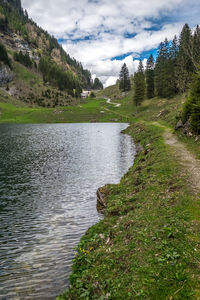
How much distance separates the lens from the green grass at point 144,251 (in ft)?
23.7

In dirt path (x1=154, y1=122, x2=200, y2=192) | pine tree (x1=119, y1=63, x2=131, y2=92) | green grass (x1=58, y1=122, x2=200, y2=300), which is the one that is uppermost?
pine tree (x1=119, y1=63, x2=131, y2=92)

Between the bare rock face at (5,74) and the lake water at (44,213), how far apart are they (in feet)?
509

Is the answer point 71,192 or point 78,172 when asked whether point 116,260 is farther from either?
point 78,172

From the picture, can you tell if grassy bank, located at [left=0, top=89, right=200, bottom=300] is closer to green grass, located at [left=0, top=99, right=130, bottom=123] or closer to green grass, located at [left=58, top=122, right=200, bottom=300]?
green grass, located at [left=58, top=122, right=200, bottom=300]

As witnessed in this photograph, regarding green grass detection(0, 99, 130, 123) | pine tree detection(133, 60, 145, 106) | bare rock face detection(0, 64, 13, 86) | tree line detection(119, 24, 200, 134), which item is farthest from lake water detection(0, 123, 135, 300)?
bare rock face detection(0, 64, 13, 86)

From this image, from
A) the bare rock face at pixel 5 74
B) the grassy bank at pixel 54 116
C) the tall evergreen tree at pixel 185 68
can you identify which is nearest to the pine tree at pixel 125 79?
the grassy bank at pixel 54 116

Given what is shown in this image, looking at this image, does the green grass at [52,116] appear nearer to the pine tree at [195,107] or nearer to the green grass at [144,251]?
the pine tree at [195,107]

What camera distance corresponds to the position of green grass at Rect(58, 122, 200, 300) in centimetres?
722

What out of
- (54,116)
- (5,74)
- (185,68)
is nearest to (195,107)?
(185,68)

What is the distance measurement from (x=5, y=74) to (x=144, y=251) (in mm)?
192564

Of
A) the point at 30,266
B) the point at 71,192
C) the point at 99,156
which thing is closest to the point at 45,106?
the point at 99,156

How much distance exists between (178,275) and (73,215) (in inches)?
428

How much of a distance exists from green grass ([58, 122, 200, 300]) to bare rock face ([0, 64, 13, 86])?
183 metres

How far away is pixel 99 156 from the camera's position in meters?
38.0
